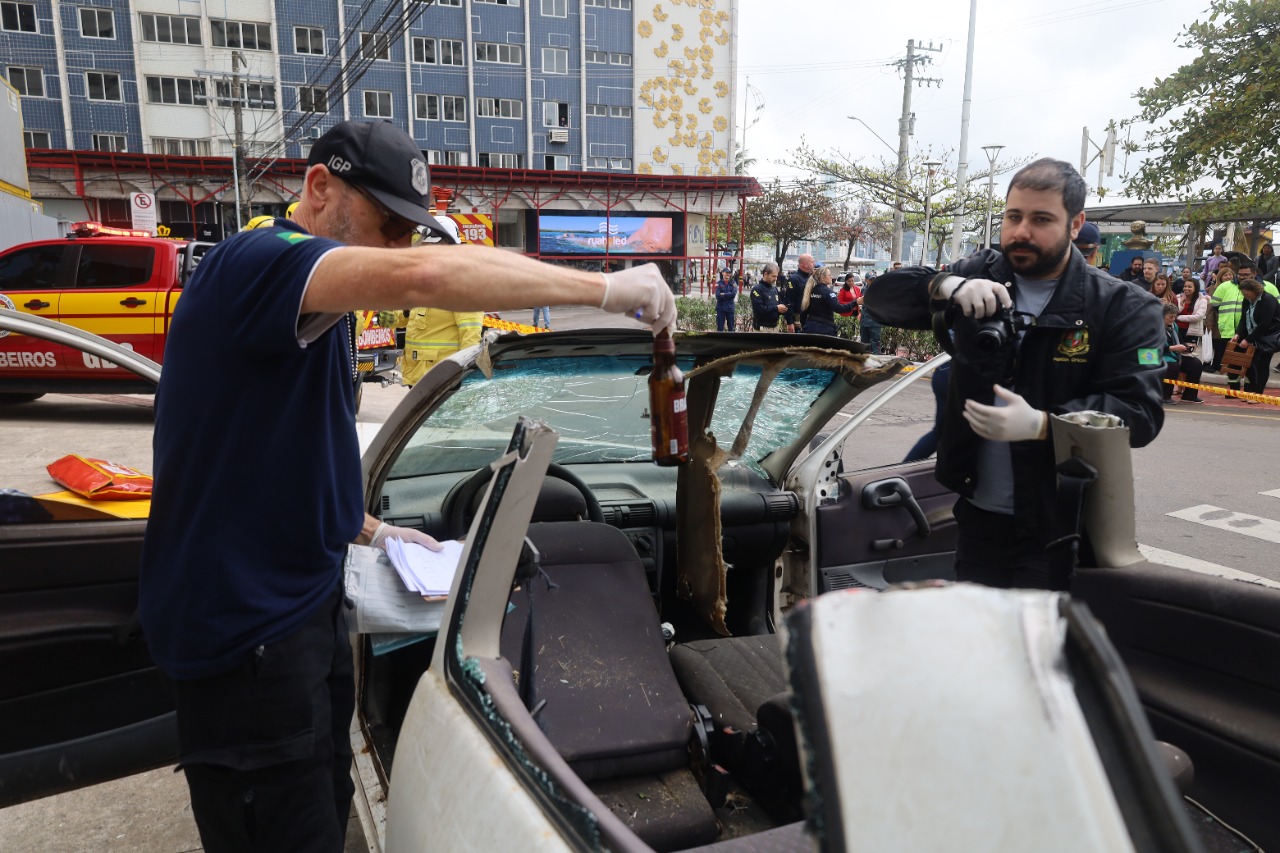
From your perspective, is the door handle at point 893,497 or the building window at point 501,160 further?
the building window at point 501,160

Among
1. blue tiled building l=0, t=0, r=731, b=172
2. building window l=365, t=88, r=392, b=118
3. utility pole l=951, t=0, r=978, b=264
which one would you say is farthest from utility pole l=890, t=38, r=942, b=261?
building window l=365, t=88, r=392, b=118

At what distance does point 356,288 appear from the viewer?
1207 millimetres

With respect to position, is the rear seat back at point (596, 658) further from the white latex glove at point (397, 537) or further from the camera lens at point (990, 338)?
the camera lens at point (990, 338)

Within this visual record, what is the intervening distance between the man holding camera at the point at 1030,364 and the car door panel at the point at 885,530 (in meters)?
0.58

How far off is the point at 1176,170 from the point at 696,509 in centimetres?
1346

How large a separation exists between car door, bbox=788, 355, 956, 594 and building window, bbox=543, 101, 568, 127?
1436 inches

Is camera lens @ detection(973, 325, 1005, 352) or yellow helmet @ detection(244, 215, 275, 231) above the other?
yellow helmet @ detection(244, 215, 275, 231)

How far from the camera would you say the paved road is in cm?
251

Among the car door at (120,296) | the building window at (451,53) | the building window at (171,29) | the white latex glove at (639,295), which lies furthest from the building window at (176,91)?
the white latex glove at (639,295)

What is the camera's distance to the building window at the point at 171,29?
3186 centimetres

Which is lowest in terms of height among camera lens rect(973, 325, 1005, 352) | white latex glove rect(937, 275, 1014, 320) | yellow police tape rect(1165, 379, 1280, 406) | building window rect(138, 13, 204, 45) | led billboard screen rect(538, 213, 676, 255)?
yellow police tape rect(1165, 379, 1280, 406)

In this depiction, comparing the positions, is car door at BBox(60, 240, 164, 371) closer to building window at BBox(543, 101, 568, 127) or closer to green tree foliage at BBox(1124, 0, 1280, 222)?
green tree foliage at BBox(1124, 0, 1280, 222)

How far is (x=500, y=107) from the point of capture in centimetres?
3625

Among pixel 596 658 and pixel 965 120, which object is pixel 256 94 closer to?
pixel 965 120
